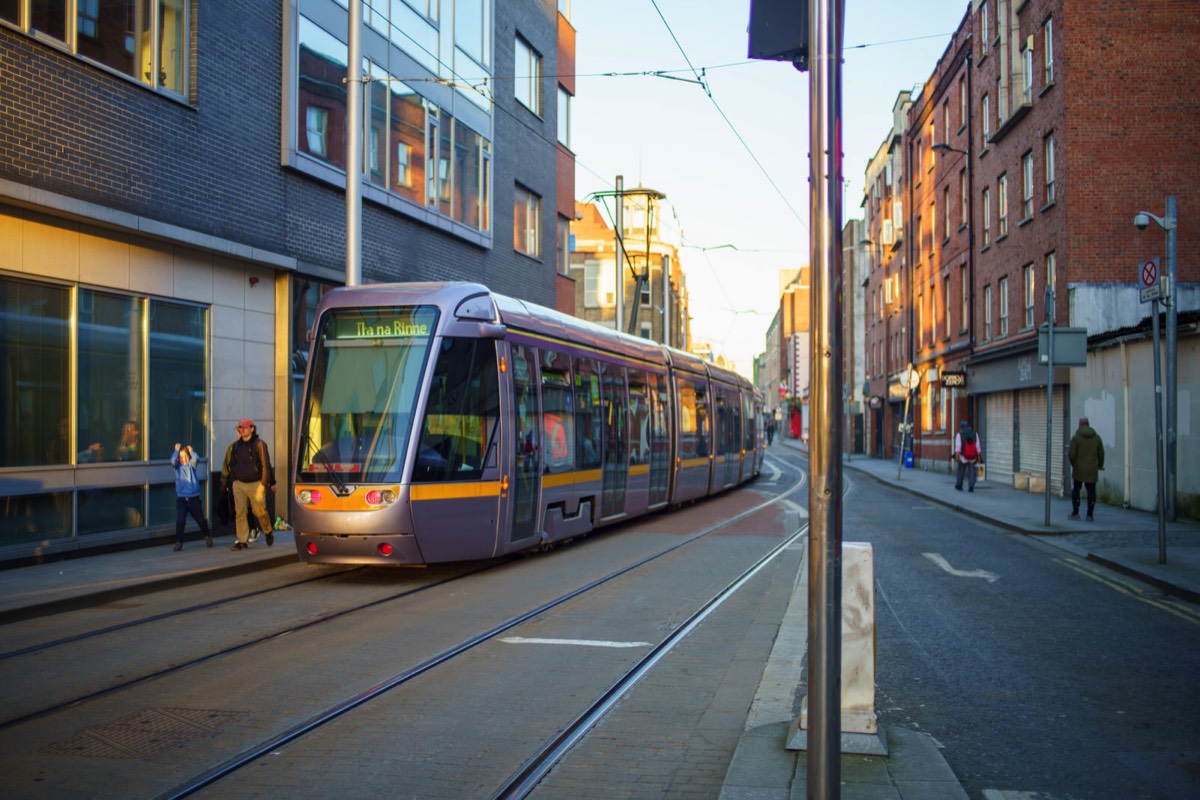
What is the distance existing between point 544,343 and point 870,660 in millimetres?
8771

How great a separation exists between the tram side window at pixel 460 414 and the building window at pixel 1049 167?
1887 centimetres

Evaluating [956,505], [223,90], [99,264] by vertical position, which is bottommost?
[956,505]

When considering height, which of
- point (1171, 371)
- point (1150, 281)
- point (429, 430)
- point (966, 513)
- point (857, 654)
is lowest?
point (966, 513)

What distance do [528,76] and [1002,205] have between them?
1391 cm

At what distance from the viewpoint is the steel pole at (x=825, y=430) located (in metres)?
4.14

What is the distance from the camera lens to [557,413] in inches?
553

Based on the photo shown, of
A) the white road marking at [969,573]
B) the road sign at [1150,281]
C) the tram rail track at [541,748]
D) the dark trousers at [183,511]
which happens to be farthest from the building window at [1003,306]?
the dark trousers at [183,511]

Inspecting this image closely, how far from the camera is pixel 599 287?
62406 mm

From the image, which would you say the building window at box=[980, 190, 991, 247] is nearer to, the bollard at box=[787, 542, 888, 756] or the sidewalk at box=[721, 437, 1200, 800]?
the sidewalk at box=[721, 437, 1200, 800]

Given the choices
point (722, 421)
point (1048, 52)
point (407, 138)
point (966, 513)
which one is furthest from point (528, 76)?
point (966, 513)

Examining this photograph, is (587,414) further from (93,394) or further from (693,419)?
(693,419)

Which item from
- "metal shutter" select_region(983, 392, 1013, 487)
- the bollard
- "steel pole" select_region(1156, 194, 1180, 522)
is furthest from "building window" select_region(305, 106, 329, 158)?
"metal shutter" select_region(983, 392, 1013, 487)

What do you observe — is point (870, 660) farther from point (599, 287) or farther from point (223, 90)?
point (599, 287)

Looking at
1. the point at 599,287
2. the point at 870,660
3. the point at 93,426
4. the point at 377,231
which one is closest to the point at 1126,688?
the point at 870,660
